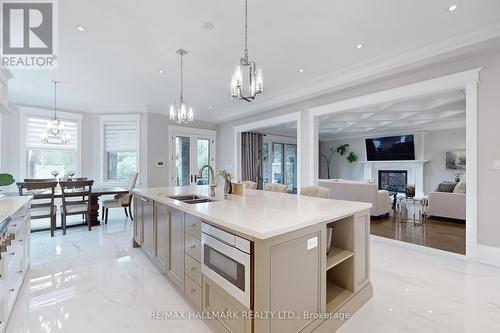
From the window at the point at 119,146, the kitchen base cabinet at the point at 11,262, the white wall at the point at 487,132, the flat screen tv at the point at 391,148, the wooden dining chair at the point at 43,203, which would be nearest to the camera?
the kitchen base cabinet at the point at 11,262

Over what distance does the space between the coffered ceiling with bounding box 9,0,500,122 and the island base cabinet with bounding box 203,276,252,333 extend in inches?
99.3

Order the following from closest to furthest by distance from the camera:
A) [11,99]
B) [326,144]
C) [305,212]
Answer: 1. [305,212]
2. [11,99]
3. [326,144]

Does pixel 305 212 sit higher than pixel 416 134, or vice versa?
pixel 416 134

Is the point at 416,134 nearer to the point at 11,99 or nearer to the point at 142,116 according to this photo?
the point at 142,116

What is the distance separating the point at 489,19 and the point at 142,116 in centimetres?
660

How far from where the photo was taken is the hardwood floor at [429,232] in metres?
3.58

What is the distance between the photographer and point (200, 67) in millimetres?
3768

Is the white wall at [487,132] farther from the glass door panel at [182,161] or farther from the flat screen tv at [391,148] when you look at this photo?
the glass door panel at [182,161]

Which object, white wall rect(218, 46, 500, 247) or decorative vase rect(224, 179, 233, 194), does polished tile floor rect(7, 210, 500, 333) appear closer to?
white wall rect(218, 46, 500, 247)

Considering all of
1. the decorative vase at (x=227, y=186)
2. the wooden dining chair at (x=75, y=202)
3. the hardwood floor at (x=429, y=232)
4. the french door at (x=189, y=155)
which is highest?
the french door at (x=189, y=155)

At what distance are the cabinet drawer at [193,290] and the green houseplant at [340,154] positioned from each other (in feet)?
30.7

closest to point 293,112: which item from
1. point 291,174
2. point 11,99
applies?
point 291,174

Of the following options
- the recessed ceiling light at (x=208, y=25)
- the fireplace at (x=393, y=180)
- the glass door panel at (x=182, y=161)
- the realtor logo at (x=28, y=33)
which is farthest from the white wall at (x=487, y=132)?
the fireplace at (x=393, y=180)

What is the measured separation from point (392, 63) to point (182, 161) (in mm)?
5543
